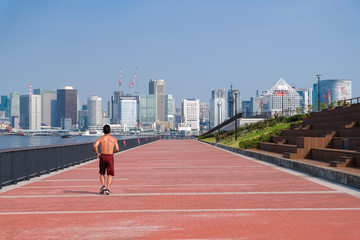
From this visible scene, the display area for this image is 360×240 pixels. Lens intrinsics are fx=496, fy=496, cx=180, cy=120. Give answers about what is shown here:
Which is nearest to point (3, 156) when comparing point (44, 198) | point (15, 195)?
point (15, 195)

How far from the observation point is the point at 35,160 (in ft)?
64.6

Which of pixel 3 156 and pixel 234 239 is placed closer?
pixel 234 239

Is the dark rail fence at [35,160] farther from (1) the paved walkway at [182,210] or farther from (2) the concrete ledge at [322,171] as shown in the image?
(2) the concrete ledge at [322,171]

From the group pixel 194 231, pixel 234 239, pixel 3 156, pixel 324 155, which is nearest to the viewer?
pixel 234 239

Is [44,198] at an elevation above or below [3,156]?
below

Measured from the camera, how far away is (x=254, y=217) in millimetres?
10359

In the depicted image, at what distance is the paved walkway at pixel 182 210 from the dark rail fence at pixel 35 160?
549 millimetres

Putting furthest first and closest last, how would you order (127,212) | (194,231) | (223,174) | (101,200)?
(223,174) < (101,200) < (127,212) < (194,231)

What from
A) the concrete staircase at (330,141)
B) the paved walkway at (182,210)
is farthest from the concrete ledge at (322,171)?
the concrete staircase at (330,141)

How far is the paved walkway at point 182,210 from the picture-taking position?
891cm

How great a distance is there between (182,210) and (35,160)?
10156 mm

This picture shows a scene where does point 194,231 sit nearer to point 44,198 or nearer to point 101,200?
point 101,200

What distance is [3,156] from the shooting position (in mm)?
15906

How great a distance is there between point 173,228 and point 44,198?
217 inches
